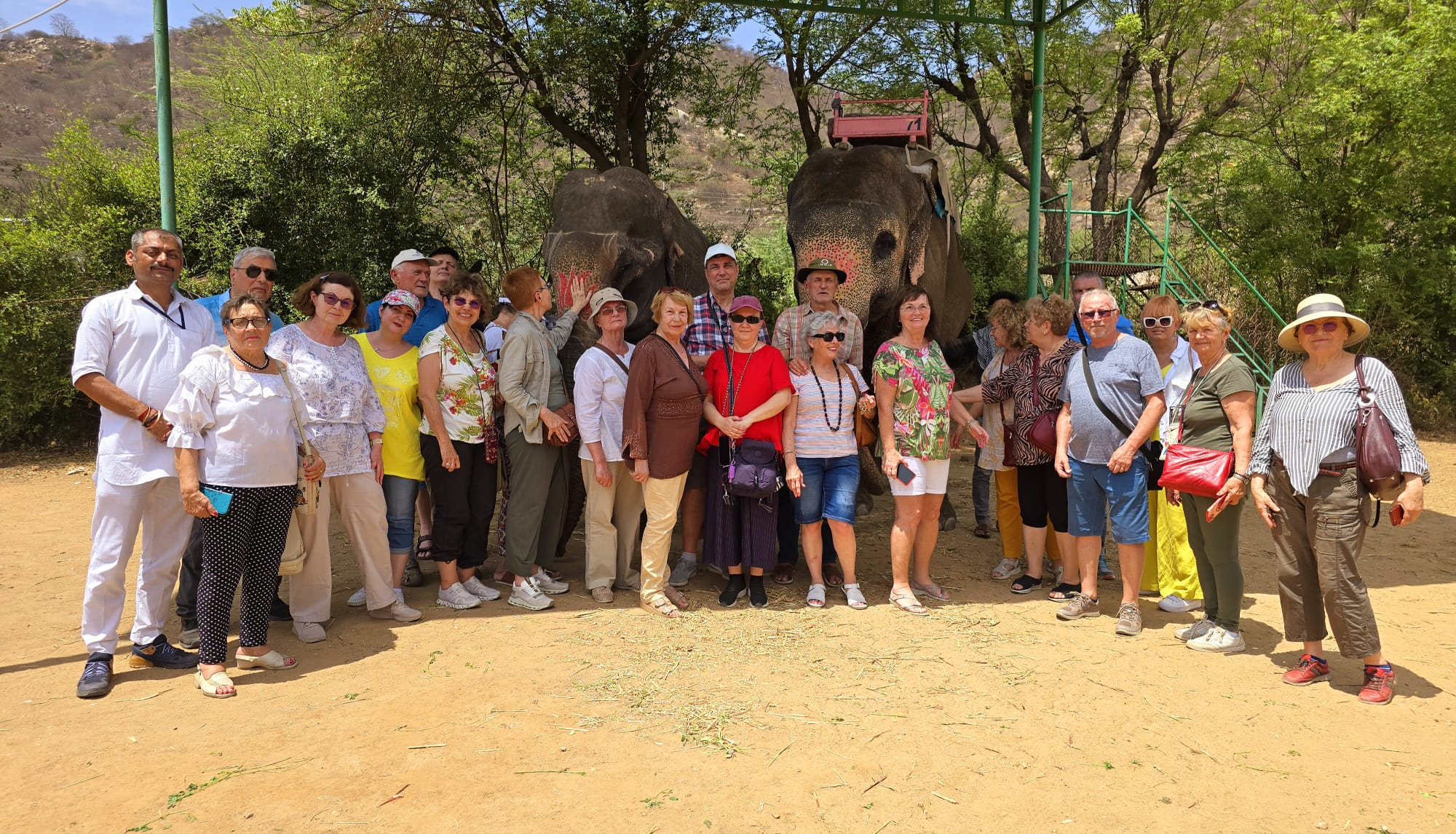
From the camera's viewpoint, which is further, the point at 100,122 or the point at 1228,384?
the point at 100,122

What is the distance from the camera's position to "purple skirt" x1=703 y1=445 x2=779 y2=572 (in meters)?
5.55

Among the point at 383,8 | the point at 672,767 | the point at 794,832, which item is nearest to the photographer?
the point at 794,832

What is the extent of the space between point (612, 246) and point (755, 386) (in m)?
2.21

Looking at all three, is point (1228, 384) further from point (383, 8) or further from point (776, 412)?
point (383, 8)

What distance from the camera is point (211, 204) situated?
1078cm

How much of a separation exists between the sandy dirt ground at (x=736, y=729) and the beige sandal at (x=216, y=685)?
7cm

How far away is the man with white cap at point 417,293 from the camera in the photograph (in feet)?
19.5

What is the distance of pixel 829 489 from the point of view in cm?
552

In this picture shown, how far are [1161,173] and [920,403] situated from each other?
14009mm

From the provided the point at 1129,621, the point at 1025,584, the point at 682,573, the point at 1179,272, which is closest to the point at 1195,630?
the point at 1129,621

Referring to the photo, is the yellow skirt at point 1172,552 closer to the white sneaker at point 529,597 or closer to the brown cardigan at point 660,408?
the brown cardigan at point 660,408

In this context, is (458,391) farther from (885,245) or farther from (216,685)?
(885,245)

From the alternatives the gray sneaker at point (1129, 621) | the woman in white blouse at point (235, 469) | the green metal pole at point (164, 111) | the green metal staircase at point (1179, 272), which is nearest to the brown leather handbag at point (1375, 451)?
the gray sneaker at point (1129, 621)

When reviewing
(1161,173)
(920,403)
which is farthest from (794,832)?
(1161,173)
